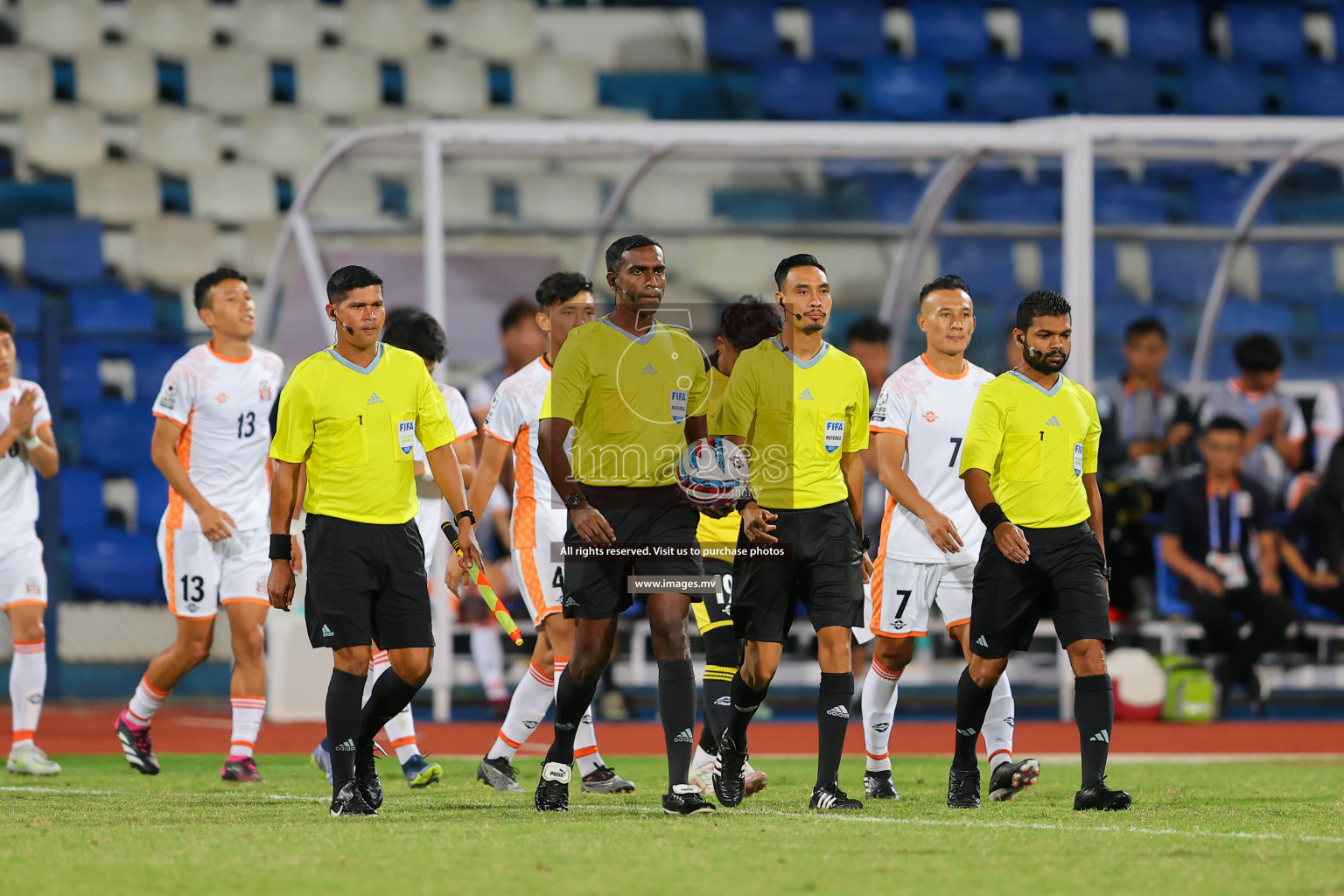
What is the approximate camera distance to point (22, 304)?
1481 cm

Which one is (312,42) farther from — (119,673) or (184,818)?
(184,818)

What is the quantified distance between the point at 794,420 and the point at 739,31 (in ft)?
39.0

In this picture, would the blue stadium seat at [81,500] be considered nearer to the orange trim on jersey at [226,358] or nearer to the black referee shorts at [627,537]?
the orange trim on jersey at [226,358]

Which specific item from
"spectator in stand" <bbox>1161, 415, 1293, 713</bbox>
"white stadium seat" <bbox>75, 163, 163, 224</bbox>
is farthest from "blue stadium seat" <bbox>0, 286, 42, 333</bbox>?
"spectator in stand" <bbox>1161, 415, 1293, 713</bbox>

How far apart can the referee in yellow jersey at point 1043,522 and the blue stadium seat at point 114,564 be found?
8.96m

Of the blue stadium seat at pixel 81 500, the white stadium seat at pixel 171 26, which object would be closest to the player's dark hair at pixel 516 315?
the blue stadium seat at pixel 81 500

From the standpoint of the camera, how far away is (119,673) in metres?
12.5

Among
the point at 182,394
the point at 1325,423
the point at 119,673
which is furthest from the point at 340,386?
the point at 1325,423

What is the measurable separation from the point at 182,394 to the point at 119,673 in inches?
211

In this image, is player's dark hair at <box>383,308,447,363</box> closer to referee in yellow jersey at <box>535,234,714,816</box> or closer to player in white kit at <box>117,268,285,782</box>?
player in white kit at <box>117,268,285,782</box>

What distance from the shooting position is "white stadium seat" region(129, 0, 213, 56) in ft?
54.0

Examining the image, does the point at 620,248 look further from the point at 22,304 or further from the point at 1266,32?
the point at 1266,32

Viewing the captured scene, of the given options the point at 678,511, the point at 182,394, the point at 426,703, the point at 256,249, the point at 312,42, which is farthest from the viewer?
the point at 312,42

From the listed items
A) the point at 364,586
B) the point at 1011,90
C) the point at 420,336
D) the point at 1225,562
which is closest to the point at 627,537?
the point at 364,586
